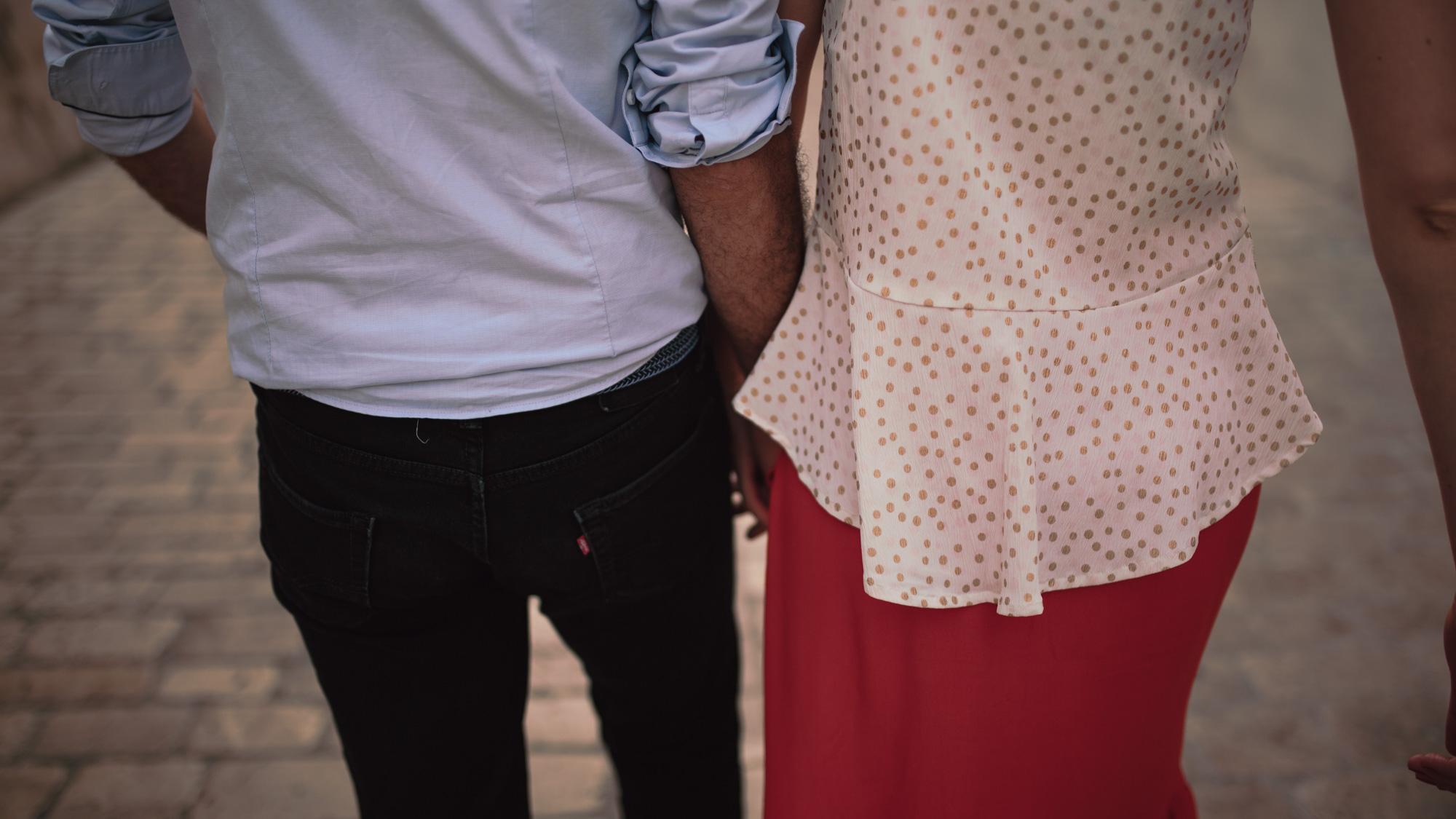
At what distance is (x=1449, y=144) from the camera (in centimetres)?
101

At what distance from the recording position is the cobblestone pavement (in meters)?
2.39

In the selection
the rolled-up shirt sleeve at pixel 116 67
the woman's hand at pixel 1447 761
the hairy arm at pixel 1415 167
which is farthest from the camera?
the rolled-up shirt sleeve at pixel 116 67

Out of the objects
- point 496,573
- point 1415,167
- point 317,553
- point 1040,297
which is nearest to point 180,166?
point 317,553

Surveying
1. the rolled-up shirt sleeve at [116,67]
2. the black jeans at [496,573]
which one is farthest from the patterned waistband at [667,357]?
the rolled-up shirt sleeve at [116,67]

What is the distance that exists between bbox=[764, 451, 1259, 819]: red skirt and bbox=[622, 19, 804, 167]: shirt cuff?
45 cm

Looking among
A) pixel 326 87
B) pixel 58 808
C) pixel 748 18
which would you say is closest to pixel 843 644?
pixel 748 18

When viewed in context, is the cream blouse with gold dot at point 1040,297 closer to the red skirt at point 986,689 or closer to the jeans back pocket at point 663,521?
the red skirt at point 986,689

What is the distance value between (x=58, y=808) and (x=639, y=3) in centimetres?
229

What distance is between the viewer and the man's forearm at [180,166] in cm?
156

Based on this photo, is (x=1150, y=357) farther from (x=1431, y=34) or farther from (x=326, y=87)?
(x=326, y=87)

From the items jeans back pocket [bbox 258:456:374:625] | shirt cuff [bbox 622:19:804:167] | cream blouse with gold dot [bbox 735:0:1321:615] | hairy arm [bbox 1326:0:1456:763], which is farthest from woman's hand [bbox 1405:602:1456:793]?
jeans back pocket [bbox 258:456:374:625]

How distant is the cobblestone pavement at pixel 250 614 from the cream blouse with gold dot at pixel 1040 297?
146 centimetres

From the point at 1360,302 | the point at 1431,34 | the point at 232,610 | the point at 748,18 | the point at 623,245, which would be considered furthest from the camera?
the point at 1360,302

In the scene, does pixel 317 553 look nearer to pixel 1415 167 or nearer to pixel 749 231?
pixel 749 231
